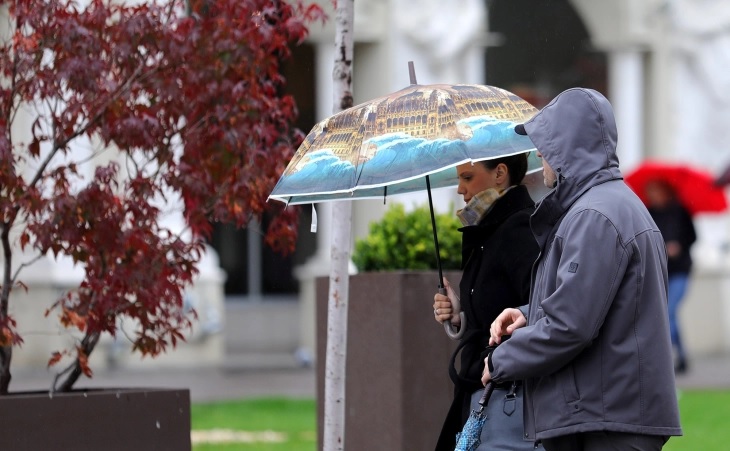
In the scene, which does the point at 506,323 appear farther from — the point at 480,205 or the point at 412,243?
the point at 412,243

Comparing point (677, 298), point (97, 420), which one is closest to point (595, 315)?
point (97, 420)

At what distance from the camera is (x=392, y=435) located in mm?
6941

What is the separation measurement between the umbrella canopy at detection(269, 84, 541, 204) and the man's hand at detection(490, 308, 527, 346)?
0.54m

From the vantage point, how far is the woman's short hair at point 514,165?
16.6 ft

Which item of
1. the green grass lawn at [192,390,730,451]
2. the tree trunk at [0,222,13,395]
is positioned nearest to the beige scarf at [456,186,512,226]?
the tree trunk at [0,222,13,395]

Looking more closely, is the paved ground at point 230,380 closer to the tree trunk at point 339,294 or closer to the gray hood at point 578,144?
the tree trunk at point 339,294

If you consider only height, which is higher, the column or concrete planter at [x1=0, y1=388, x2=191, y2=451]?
the column

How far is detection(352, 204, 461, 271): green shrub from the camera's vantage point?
7148mm

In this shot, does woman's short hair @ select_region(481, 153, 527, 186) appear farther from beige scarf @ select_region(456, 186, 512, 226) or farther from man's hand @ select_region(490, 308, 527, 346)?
man's hand @ select_region(490, 308, 527, 346)

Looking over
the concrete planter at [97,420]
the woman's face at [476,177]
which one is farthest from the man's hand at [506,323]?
the concrete planter at [97,420]

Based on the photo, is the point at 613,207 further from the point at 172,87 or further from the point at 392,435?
the point at 392,435

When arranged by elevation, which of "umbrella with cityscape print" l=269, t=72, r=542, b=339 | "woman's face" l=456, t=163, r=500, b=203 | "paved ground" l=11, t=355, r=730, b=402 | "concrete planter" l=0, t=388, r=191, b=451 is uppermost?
"umbrella with cityscape print" l=269, t=72, r=542, b=339

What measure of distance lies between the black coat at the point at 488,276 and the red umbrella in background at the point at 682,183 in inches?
406

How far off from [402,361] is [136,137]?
1813 millimetres
